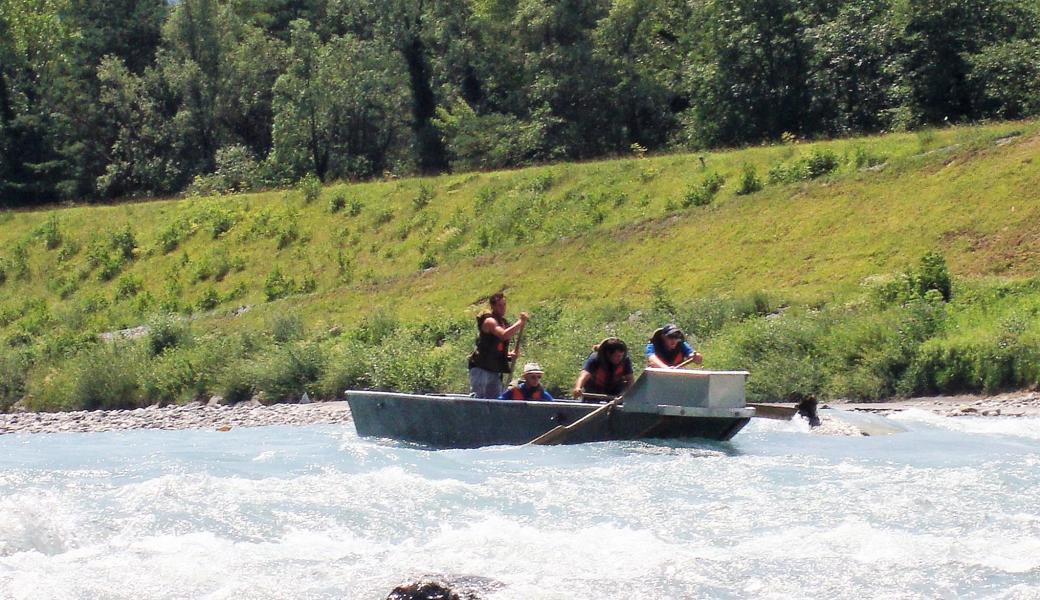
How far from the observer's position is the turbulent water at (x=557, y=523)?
10641 millimetres

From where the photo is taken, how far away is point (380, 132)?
5956 cm

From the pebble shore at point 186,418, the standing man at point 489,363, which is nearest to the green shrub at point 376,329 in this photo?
the pebble shore at point 186,418

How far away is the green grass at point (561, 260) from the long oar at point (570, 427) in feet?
22.7

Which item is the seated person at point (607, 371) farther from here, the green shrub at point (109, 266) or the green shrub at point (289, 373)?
the green shrub at point (109, 266)

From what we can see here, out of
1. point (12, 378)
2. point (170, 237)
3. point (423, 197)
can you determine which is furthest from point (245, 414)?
point (170, 237)

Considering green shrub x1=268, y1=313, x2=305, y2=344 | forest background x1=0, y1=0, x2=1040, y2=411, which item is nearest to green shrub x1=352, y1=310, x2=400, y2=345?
forest background x1=0, y1=0, x2=1040, y2=411

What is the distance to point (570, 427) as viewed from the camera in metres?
15.9

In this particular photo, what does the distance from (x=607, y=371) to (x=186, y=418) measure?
419 inches

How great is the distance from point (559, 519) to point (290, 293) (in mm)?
27710

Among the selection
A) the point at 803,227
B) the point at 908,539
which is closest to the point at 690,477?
the point at 908,539

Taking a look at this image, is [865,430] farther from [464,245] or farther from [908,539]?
[464,245]

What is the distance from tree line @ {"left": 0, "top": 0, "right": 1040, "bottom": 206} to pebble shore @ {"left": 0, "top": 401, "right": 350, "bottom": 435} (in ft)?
70.4

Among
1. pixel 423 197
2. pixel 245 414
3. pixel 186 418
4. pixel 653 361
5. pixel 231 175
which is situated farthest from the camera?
pixel 231 175

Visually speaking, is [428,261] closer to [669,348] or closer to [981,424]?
[669,348]
